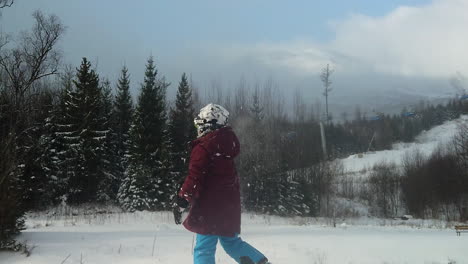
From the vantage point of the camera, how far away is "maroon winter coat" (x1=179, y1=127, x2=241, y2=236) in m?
3.98

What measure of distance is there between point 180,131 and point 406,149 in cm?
4411

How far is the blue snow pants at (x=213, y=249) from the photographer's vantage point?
4.09 meters

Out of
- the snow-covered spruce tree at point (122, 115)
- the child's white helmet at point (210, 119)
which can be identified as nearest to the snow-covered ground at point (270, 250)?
the child's white helmet at point (210, 119)

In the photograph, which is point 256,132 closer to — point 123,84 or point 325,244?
point 123,84

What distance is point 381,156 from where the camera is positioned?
61938 millimetres

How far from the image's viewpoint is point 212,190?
13.5 ft

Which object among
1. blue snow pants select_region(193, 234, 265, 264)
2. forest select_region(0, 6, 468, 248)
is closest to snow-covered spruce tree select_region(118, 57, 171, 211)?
forest select_region(0, 6, 468, 248)

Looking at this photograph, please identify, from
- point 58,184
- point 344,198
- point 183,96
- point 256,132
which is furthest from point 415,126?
point 58,184

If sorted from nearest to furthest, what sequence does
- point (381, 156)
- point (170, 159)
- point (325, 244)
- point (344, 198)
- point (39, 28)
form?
point (325, 244), point (39, 28), point (170, 159), point (344, 198), point (381, 156)

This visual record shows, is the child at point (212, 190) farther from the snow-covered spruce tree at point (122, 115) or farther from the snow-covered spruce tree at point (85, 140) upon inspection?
the snow-covered spruce tree at point (122, 115)

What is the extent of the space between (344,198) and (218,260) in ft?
138

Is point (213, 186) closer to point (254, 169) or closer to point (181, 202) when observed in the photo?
point (181, 202)

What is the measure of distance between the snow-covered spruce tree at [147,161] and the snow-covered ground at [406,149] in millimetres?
29593

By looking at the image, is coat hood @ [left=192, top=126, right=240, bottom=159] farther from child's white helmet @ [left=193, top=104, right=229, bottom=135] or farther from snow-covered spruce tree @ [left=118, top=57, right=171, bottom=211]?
snow-covered spruce tree @ [left=118, top=57, right=171, bottom=211]
